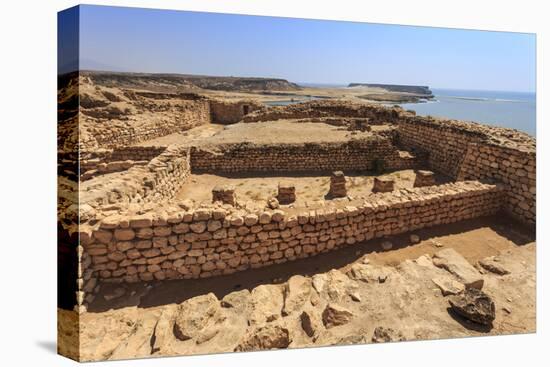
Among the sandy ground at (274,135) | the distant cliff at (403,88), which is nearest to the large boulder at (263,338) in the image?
the distant cliff at (403,88)

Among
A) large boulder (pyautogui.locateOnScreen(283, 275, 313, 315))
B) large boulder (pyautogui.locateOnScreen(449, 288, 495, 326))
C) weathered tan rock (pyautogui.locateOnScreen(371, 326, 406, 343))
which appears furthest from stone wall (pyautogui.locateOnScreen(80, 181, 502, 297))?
large boulder (pyautogui.locateOnScreen(449, 288, 495, 326))

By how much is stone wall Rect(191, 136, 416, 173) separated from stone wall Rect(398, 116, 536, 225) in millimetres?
2067

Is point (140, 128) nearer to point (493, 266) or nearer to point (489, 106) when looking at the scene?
point (489, 106)

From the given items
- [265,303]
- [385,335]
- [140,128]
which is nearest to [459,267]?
[385,335]

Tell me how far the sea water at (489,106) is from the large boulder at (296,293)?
5285 mm

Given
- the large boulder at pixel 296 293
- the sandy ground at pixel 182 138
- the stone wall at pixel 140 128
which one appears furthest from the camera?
the sandy ground at pixel 182 138

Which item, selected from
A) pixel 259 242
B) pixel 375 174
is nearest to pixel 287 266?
pixel 259 242

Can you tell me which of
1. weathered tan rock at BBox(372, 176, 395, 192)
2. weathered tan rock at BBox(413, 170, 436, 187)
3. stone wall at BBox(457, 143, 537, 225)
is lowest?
weathered tan rock at BBox(372, 176, 395, 192)

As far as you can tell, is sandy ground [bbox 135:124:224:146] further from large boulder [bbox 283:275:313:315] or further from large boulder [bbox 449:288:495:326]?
large boulder [bbox 449:288:495:326]

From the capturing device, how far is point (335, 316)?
4.26 metres

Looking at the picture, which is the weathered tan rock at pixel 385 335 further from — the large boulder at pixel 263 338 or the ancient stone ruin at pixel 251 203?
the large boulder at pixel 263 338

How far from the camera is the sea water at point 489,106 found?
6.19 m

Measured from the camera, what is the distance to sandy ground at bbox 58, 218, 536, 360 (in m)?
3.96

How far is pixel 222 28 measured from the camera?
5.02 metres
